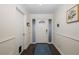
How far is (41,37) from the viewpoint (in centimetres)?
682

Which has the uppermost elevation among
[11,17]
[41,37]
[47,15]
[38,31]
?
[47,15]

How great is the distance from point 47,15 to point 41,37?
1.56 meters

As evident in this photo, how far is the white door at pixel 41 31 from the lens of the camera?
22.3 feet

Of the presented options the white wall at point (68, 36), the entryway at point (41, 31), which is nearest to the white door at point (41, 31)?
the entryway at point (41, 31)

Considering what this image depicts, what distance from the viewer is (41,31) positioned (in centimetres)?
682

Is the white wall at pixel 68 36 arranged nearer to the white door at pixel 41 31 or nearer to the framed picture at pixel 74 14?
the framed picture at pixel 74 14

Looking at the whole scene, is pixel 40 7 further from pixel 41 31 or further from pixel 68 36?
pixel 41 31

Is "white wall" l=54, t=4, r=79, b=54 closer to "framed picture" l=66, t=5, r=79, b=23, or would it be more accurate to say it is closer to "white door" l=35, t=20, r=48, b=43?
"framed picture" l=66, t=5, r=79, b=23

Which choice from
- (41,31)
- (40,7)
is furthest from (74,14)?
(41,31)

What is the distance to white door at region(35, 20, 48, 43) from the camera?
680 centimetres

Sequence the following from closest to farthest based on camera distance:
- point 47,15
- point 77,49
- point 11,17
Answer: point 77,49 < point 11,17 < point 47,15
